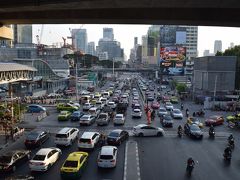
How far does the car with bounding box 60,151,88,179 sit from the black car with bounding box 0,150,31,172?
360cm

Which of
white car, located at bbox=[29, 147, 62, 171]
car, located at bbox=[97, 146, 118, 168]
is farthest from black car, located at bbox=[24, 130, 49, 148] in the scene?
car, located at bbox=[97, 146, 118, 168]

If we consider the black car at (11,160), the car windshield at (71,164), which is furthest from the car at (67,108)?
the car windshield at (71,164)

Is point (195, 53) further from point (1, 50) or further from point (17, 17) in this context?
point (17, 17)

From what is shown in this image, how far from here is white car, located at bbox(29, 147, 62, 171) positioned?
64.7ft

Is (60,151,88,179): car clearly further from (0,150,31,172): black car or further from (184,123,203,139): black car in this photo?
(184,123,203,139): black car

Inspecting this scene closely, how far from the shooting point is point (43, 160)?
786 inches

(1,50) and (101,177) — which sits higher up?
(1,50)

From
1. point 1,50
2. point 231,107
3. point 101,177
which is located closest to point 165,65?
point 231,107

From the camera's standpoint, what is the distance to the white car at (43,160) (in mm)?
19719

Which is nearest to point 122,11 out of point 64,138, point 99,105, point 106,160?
point 106,160

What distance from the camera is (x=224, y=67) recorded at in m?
61.2

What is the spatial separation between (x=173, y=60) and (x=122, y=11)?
77.7 meters

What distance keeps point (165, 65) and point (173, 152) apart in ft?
230

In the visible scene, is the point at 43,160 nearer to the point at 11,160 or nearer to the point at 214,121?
the point at 11,160
